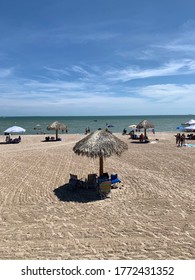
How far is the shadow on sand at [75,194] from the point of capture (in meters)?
9.49

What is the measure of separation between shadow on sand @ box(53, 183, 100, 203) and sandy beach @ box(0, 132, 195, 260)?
4 centimetres

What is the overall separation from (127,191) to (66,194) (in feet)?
8.10

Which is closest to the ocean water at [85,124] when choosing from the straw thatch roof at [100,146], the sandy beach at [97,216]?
the sandy beach at [97,216]

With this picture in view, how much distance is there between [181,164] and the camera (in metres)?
15.0

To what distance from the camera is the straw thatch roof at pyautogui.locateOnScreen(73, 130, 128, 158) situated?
10.1m

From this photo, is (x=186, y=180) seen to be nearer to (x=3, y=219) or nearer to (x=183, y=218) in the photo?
(x=183, y=218)

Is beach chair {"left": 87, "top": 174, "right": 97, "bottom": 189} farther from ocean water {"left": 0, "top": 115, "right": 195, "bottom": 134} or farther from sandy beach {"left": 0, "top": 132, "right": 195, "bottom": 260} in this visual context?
ocean water {"left": 0, "top": 115, "right": 195, "bottom": 134}

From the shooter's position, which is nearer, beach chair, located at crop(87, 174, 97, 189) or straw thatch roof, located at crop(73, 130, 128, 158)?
straw thatch roof, located at crop(73, 130, 128, 158)

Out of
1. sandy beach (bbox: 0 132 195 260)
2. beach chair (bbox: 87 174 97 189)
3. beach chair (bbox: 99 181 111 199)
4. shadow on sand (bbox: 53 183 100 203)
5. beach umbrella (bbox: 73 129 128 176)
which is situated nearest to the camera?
sandy beach (bbox: 0 132 195 260)

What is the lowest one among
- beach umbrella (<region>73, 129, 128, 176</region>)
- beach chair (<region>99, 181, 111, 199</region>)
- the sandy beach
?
the sandy beach

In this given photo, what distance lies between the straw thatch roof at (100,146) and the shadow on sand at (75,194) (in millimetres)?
1512

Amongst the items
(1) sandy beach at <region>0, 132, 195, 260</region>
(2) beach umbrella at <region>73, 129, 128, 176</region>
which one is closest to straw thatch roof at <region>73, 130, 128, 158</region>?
(2) beach umbrella at <region>73, 129, 128, 176</region>

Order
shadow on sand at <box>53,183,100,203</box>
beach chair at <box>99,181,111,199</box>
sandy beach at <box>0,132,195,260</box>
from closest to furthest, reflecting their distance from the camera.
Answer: sandy beach at <box>0,132,195,260</box> < shadow on sand at <box>53,183,100,203</box> < beach chair at <box>99,181,111,199</box>
